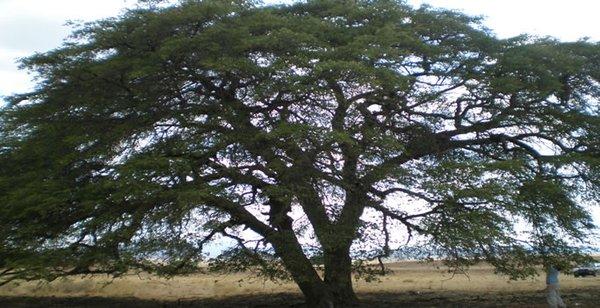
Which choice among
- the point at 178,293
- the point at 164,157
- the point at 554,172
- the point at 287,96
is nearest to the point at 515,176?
the point at 554,172

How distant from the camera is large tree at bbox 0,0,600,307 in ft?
→ 38.0

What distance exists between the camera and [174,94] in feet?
42.9

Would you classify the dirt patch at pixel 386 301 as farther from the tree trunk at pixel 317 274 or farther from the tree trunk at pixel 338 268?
the tree trunk at pixel 338 268

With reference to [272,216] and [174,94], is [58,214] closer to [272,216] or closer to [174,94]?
[174,94]

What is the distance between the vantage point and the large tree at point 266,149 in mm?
11578

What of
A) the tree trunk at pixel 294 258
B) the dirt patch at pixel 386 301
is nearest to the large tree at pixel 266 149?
the tree trunk at pixel 294 258

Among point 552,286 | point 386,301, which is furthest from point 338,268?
point 552,286

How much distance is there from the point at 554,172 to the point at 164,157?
849 centimetres

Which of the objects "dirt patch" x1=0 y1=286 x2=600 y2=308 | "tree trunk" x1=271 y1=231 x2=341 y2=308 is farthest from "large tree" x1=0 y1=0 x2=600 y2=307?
"dirt patch" x1=0 y1=286 x2=600 y2=308

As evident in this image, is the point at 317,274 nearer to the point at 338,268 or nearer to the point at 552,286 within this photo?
the point at 338,268

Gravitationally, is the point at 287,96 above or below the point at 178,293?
above

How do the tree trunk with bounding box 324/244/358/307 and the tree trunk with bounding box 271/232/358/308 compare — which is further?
the tree trunk with bounding box 324/244/358/307

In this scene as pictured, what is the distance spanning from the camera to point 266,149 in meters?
12.1

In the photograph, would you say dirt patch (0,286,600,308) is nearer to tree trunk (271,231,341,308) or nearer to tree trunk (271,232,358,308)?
tree trunk (271,232,358,308)
